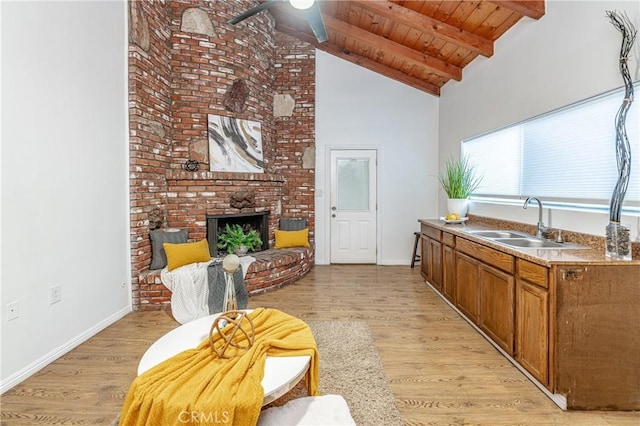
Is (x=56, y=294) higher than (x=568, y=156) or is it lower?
lower

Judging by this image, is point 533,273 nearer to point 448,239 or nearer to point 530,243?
point 530,243

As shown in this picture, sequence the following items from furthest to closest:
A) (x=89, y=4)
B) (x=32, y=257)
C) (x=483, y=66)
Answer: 1. (x=483, y=66)
2. (x=89, y=4)
3. (x=32, y=257)

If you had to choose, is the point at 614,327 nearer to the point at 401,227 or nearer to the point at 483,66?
the point at 483,66

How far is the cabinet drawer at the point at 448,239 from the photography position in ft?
11.2

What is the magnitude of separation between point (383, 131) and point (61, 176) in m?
4.42

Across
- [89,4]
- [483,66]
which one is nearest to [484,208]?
[483,66]

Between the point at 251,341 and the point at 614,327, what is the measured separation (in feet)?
6.68

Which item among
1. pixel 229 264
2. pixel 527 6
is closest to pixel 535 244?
pixel 527 6

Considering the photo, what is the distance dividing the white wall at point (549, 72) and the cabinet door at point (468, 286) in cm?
72

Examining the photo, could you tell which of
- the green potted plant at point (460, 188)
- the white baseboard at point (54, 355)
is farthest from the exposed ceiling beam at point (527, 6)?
the white baseboard at point (54, 355)

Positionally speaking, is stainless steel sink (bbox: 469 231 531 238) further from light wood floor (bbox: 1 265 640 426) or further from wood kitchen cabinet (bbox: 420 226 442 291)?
light wood floor (bbox: 1 265 640 426)

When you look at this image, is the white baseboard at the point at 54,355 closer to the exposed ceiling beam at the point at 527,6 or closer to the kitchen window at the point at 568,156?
the kitchen window at the point at 568,156

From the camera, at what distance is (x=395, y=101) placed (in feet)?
17.9

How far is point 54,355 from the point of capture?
2436mm
